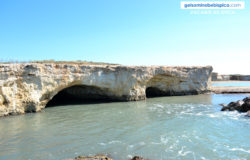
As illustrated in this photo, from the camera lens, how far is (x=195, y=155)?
6.91 metres

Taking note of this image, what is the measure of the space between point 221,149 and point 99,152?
16.5 feet

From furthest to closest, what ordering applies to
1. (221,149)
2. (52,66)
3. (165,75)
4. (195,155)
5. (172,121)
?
(165,75)
(52,66)
(172,121)
(221,149)
(195,155)

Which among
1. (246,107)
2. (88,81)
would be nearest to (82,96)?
(88,81)

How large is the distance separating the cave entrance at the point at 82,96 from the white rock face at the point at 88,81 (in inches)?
5.5

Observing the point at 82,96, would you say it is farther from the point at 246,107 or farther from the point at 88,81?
the point at 246,107

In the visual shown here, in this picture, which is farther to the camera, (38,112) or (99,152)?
(38,112)

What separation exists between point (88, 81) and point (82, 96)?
5379 millimetres

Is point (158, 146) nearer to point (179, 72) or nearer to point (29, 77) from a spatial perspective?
point (29, 77)

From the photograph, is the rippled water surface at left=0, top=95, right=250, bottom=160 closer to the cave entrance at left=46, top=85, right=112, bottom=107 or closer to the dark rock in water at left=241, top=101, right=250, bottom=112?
the dark rock in water at left=241, top=101, right=250, bottom=112

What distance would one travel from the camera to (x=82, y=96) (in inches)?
959

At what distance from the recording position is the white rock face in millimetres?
14953

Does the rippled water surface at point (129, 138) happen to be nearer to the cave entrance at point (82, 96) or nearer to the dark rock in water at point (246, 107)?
the dark rock in water at point (246, 107)

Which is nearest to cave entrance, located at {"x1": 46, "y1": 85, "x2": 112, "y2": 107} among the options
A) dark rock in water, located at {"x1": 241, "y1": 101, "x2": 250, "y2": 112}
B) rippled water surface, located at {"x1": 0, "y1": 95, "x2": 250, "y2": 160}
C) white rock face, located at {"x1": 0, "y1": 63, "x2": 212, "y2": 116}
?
white rock face, located at {"x1": 0, "y1": 63, "x2": 212, "y2": 116}

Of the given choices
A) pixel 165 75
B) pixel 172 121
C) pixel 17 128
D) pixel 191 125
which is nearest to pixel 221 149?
pixel 191 125
